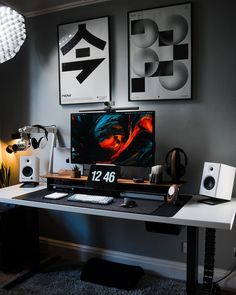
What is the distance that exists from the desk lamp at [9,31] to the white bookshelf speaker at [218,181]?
1.51 m

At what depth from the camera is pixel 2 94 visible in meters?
3.25

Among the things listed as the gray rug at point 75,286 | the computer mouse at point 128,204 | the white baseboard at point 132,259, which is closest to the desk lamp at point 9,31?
the computer mouse at point 128,204

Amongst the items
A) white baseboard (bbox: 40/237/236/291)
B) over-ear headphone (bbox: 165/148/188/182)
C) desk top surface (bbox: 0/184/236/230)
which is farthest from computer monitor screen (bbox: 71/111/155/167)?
white baseboard (bbox: 40/237/236/291)

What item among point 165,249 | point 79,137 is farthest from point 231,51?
point 165,249

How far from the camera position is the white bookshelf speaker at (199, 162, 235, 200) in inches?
82.1

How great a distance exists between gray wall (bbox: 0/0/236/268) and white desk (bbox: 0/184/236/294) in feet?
1.55

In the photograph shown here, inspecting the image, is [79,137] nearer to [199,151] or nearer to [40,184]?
[40,184]

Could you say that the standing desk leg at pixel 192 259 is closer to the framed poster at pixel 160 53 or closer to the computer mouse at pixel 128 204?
the computer mouse at pixel 128 204

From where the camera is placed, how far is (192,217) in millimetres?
1800

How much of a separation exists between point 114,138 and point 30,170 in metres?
0.85

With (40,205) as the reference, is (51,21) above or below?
above

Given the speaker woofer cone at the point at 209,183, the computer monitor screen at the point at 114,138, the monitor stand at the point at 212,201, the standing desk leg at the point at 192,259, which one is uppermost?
the computer monitor screen at the point at 114,138

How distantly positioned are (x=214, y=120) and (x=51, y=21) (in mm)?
1766

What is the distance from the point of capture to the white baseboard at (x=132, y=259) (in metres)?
2.42
